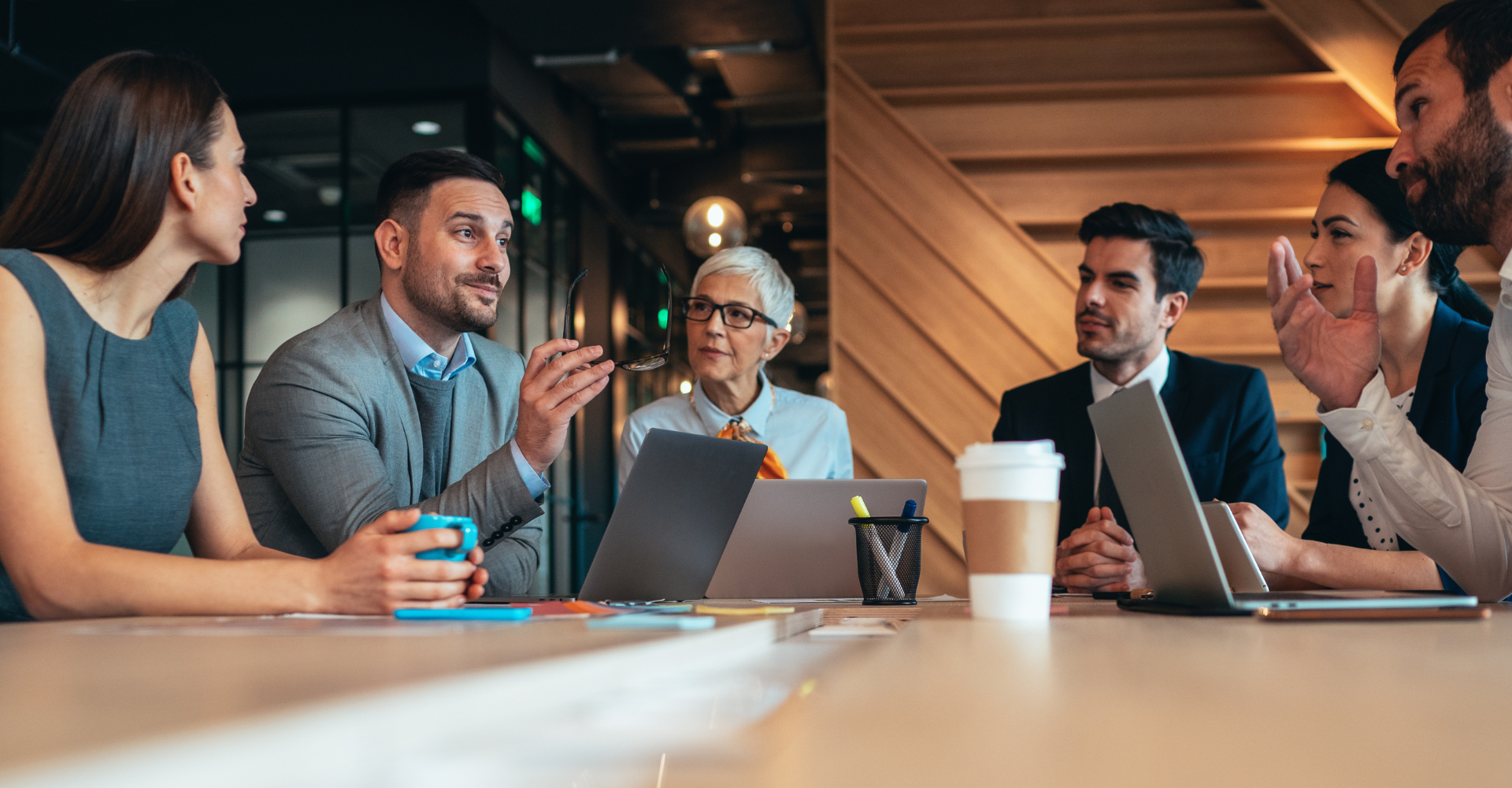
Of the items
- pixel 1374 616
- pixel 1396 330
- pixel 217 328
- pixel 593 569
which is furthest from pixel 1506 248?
pixel 217 328

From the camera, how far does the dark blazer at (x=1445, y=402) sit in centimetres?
203

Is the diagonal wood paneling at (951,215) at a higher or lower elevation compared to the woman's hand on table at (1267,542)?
higher

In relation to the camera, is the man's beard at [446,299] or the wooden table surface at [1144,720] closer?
the wooden table surface at [1144,720]

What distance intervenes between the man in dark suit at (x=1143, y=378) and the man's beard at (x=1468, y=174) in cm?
80

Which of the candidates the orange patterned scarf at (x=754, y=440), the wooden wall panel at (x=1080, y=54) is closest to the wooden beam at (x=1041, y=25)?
the wooden wall panel at (x=1080, y=54)

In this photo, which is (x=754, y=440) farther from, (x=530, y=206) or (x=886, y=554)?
(x=530, y=206)

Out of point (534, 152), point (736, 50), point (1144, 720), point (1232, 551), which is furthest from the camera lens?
point (534, 152)

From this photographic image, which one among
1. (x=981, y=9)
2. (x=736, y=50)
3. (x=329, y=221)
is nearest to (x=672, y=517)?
(x=981, y=9)

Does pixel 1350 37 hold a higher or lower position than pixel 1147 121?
higher

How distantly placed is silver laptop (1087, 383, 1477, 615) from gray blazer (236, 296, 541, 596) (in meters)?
1.04

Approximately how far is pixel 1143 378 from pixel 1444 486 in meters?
0.97

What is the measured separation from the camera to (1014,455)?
102 cm

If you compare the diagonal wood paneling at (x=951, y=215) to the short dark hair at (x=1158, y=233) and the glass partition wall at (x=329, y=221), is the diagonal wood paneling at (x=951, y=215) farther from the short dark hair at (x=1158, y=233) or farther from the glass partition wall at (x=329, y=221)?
the glass partition wall at (x=329, y=221)

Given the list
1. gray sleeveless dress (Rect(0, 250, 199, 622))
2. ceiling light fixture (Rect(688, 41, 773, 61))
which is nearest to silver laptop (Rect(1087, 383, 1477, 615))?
gray sleeveless dress (Rect(0, 250, 199, 622))
